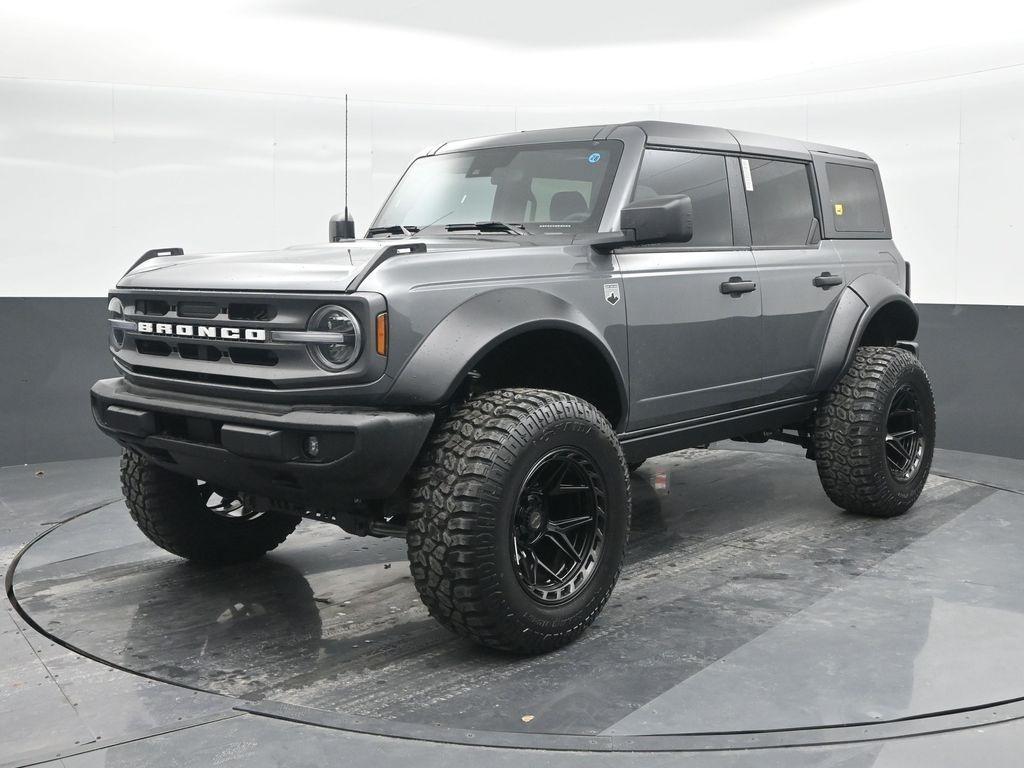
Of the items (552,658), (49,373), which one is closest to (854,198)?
(552,658)

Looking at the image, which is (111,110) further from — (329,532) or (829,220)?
(829,220)

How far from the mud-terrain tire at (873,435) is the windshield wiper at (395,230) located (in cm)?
235

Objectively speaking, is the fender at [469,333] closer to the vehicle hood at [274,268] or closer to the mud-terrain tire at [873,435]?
Answer: the vehicle hood at [274,268]

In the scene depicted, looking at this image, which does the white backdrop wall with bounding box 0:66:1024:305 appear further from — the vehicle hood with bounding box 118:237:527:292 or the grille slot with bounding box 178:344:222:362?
the grille slot with bounding box 178:344:222:362

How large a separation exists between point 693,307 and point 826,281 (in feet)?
3.87

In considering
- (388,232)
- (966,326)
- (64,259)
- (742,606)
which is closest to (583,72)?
(966,326)

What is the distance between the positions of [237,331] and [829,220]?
11.1ft

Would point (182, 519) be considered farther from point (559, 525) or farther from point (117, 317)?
point (559, 525)

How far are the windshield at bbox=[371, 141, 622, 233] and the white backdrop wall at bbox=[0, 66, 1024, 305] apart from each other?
3561mm

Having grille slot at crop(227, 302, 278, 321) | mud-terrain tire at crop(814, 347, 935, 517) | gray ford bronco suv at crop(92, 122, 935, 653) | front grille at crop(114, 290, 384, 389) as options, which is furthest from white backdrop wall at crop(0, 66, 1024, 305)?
grille slot at crop(227, 302, 278, 321)

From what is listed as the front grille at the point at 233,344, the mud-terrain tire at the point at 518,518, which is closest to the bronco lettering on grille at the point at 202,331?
the front grille at the point at 233,344

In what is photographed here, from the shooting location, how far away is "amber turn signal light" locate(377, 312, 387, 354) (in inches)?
128

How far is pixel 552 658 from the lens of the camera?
360 cm

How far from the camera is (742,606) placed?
4102mm
